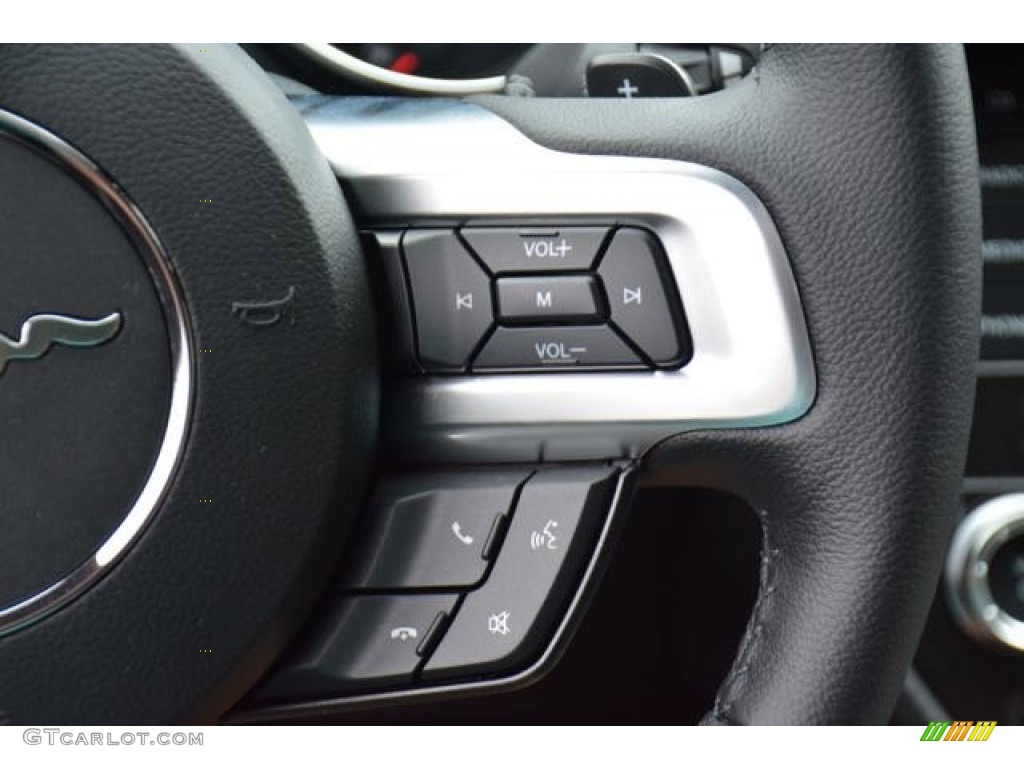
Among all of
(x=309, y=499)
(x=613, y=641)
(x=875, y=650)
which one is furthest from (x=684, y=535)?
(x=309, y=499)

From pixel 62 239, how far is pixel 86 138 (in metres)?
0.06

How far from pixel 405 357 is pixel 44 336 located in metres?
0.22

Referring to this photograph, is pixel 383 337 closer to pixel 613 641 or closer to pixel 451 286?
pixel 451 286

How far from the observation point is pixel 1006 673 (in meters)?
1.26

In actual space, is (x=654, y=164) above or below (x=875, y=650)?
above

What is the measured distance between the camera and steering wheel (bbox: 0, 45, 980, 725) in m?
0.81

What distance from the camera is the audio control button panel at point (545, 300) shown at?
860 mm

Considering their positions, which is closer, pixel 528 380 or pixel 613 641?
pixel 528 380
